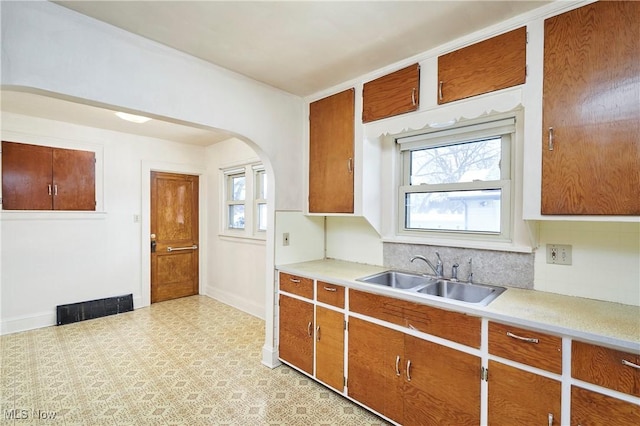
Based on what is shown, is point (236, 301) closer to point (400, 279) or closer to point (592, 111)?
point (400, 279)

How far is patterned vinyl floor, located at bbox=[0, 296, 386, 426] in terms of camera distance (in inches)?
80.8

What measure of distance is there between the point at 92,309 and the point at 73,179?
1.67 meters

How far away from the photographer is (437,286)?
223cm

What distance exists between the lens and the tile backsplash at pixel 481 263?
197 centimetres

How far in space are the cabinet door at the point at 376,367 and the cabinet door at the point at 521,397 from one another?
51cm

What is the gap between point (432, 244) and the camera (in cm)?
237

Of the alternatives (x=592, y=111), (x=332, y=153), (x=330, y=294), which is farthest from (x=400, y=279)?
(x=592, y=111)

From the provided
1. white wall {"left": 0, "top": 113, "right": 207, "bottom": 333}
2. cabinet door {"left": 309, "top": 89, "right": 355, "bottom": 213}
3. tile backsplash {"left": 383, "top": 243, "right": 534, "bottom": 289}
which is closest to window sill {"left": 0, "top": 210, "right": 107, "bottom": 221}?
white wall {"left": 0, "top": 113, "right": 207, "bottom": 333}

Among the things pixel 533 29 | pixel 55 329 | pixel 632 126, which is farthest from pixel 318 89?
pixel 55 329

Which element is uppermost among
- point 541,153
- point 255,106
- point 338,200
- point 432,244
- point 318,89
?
point 318,89

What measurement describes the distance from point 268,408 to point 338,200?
5.43 ft

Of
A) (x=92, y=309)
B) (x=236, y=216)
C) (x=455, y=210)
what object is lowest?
(x=92, y=309)

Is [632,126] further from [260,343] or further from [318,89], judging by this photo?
[260,343]

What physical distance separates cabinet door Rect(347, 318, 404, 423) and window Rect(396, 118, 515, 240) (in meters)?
0.94
